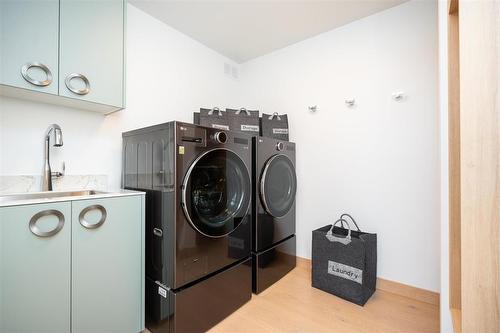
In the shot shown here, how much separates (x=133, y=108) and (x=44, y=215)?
45.6 inches

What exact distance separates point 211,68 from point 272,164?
146cm

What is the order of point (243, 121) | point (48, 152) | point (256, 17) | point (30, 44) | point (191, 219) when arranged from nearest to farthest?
point (30, 44), point (191, 219), point (48, 152), point (256, 17), point (243, 121)

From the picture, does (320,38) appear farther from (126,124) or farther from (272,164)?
(126,124)

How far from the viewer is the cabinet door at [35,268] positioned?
0.99 metres

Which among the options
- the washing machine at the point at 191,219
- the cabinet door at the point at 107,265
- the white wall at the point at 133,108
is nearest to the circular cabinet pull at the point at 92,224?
the cabinet door at the point at 107,265

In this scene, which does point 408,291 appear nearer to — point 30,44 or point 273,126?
point 273,126

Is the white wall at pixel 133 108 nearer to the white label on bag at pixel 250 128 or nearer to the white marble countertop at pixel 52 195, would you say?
the white marble countertop at pixel 52 195

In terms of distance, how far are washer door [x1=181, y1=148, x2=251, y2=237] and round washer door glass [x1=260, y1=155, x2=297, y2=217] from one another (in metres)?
0.24

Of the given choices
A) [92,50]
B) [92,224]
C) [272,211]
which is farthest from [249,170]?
[92,50]

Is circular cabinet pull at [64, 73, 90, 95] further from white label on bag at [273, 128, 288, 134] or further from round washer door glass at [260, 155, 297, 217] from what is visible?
white label on bag at [273, 128, 288, 134]

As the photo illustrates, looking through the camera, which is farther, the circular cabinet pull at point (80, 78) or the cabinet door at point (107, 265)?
the circular cabinet pull at point (80, 78)

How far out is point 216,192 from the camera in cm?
160

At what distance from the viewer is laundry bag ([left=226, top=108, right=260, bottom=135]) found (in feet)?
7.23

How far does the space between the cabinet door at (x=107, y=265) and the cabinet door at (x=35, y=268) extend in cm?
5
